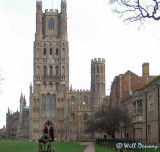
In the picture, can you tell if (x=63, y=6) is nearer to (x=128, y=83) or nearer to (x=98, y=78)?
(x=98, y=78)

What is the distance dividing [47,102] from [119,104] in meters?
46.5

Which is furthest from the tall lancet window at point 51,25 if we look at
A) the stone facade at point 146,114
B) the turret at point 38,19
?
the stone facade at point 146,114

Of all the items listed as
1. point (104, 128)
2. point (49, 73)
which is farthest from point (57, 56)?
point (104, 128)

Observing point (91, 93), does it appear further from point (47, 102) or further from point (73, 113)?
point (47, 102)

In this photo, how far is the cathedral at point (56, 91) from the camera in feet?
327

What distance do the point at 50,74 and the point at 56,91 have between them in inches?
259

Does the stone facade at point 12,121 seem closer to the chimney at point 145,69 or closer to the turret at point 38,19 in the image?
the turret at point 38,19

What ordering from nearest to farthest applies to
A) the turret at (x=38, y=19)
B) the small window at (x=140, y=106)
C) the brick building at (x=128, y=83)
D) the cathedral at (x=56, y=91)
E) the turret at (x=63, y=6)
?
1. the small window at (x=140, y=106)
2. the brick building at (x=128, y=83)
3. the cathedral at (x=56, y=91)
4. the turret at (x=38, y=19)
5. the turret at (x=63, y=6)

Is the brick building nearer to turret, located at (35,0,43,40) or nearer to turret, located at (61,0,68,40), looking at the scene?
turret, located at (61,0,68,40)

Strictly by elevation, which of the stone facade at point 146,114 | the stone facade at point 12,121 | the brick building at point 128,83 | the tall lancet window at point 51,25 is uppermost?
the tall lancet window at point 51,25

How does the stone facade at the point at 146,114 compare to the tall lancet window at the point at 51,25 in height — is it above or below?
below

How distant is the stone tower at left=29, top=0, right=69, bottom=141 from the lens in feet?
327

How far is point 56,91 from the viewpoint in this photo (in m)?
103

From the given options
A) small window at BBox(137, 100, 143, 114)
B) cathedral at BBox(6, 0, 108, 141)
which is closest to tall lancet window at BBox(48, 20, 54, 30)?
cathedral at BBox(6, 0, 108, 141)
